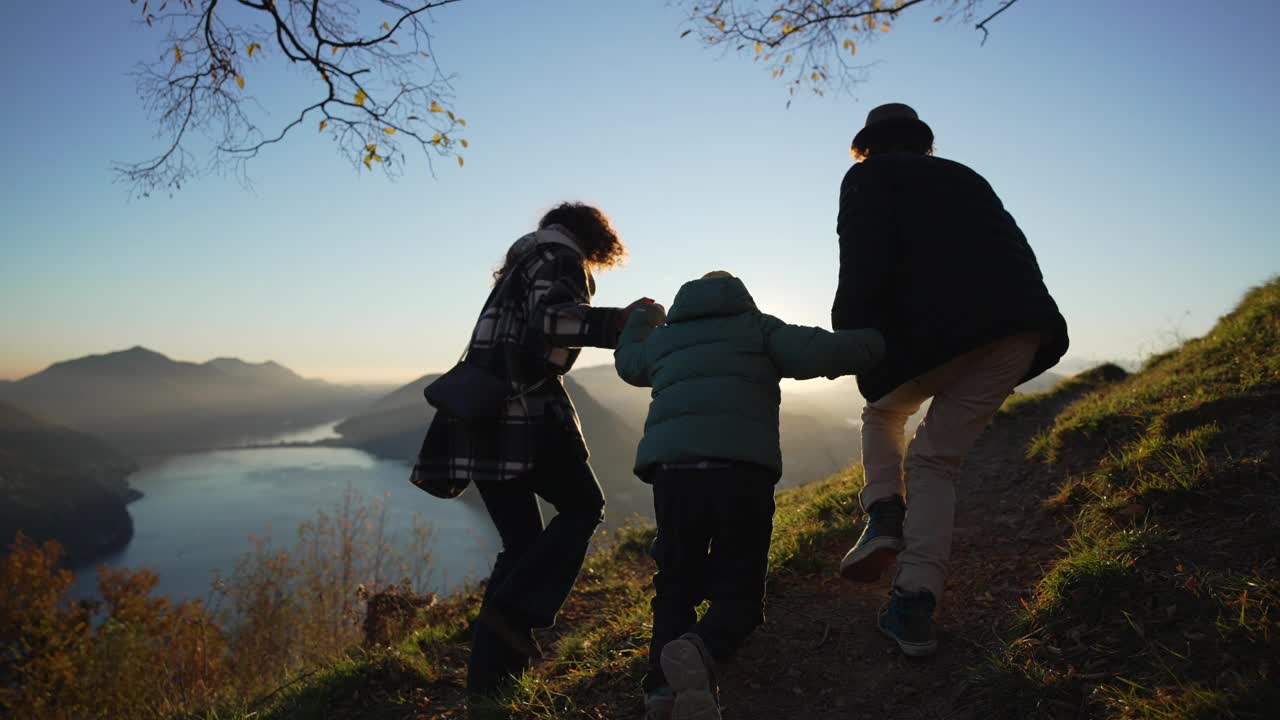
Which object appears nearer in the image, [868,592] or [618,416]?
[868,592]

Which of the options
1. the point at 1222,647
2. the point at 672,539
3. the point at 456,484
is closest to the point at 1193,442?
the point at 1222,647

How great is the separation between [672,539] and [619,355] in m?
0.74

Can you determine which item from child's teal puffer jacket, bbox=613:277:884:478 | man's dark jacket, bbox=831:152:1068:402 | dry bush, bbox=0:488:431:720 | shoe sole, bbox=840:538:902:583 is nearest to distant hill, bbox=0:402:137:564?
dry bush, bbox=0:488:431:720

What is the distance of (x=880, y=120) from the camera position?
2.76 meters

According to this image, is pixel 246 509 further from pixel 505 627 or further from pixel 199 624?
pixel 505 627

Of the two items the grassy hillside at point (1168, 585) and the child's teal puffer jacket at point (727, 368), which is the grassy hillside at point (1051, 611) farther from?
the child's teal puffer jacket at point (727, 368)

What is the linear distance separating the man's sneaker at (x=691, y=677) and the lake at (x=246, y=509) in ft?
173

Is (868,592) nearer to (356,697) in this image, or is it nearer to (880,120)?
(880,120)

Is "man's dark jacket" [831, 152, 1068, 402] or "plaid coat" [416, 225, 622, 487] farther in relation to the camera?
"plaid coat" [416, 225, 622, 487]

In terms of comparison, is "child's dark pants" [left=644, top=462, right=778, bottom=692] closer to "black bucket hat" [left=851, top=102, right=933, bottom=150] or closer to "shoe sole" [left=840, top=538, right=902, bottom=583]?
"shoe sole" [left=840, top=538, right=902, bottom=583]

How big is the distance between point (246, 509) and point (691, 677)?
109961mm

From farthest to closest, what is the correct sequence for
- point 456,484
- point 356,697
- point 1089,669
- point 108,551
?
point 108,551, point 356,697, point 456,484, point 1089,669

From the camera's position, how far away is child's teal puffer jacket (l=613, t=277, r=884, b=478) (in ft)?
7.18

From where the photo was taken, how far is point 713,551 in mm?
2232
